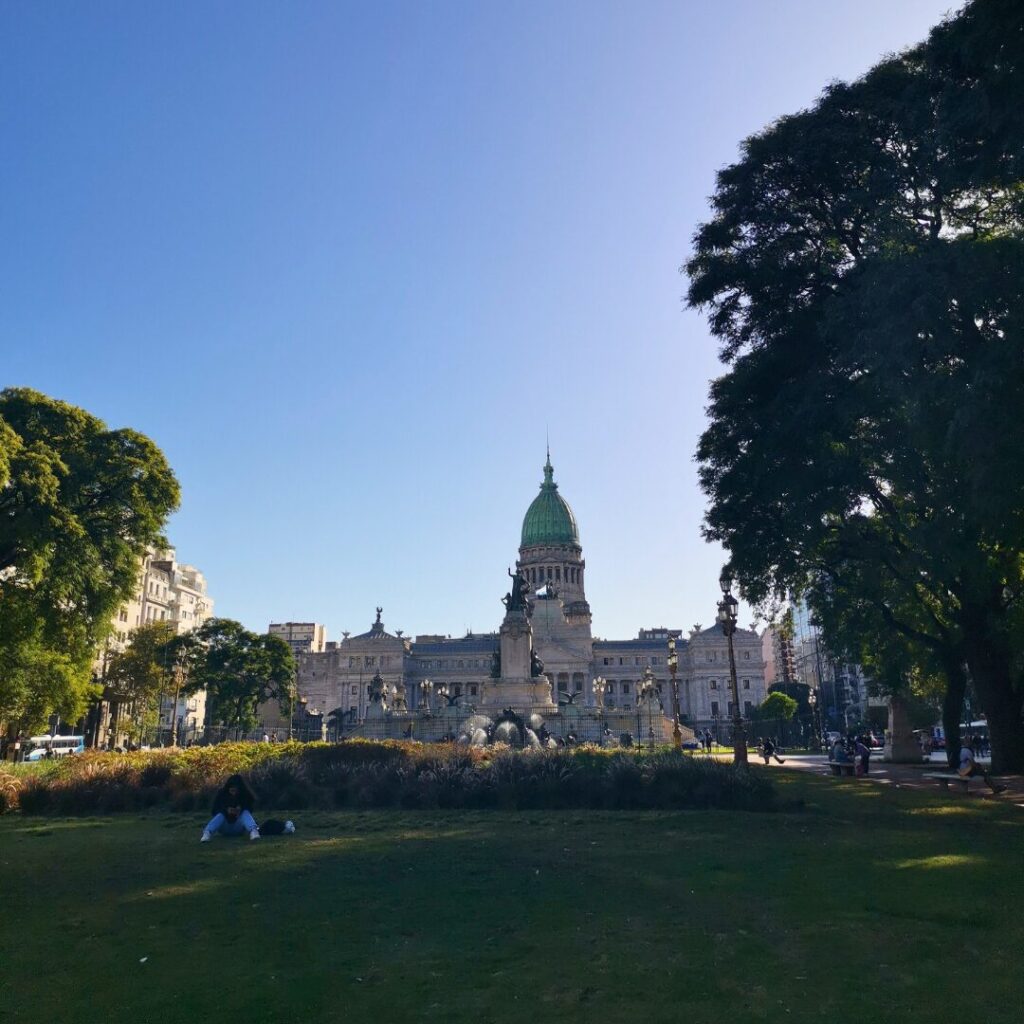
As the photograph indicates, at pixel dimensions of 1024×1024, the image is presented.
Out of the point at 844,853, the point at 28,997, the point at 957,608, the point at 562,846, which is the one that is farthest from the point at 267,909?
the point at 957,608

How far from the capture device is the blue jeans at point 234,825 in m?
15.2

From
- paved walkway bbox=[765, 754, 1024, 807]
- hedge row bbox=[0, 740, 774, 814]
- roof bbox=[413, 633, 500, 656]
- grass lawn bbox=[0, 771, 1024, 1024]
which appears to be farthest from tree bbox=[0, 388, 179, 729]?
roof bbox=[413, 633, 500, 656]

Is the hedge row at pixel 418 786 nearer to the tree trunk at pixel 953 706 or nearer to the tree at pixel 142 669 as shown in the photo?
the tree trunk at pixel 953 706

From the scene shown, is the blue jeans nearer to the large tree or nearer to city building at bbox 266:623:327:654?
the large tree

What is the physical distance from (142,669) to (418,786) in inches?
2074

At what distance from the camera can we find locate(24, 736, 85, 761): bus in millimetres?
50494

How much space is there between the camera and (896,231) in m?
20.3

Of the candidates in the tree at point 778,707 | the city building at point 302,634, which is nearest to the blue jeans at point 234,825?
the tree at point 778,707

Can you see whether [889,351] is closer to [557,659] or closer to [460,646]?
[557,659]

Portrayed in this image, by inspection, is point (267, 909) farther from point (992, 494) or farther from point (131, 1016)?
point (992, 494)

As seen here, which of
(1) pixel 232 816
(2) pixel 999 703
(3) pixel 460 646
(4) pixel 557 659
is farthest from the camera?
(3) pixel 460 646

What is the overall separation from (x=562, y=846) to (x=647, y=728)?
48.6 m

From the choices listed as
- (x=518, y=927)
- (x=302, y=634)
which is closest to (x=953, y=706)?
(x=518, y=927)

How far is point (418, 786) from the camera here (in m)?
20.7
